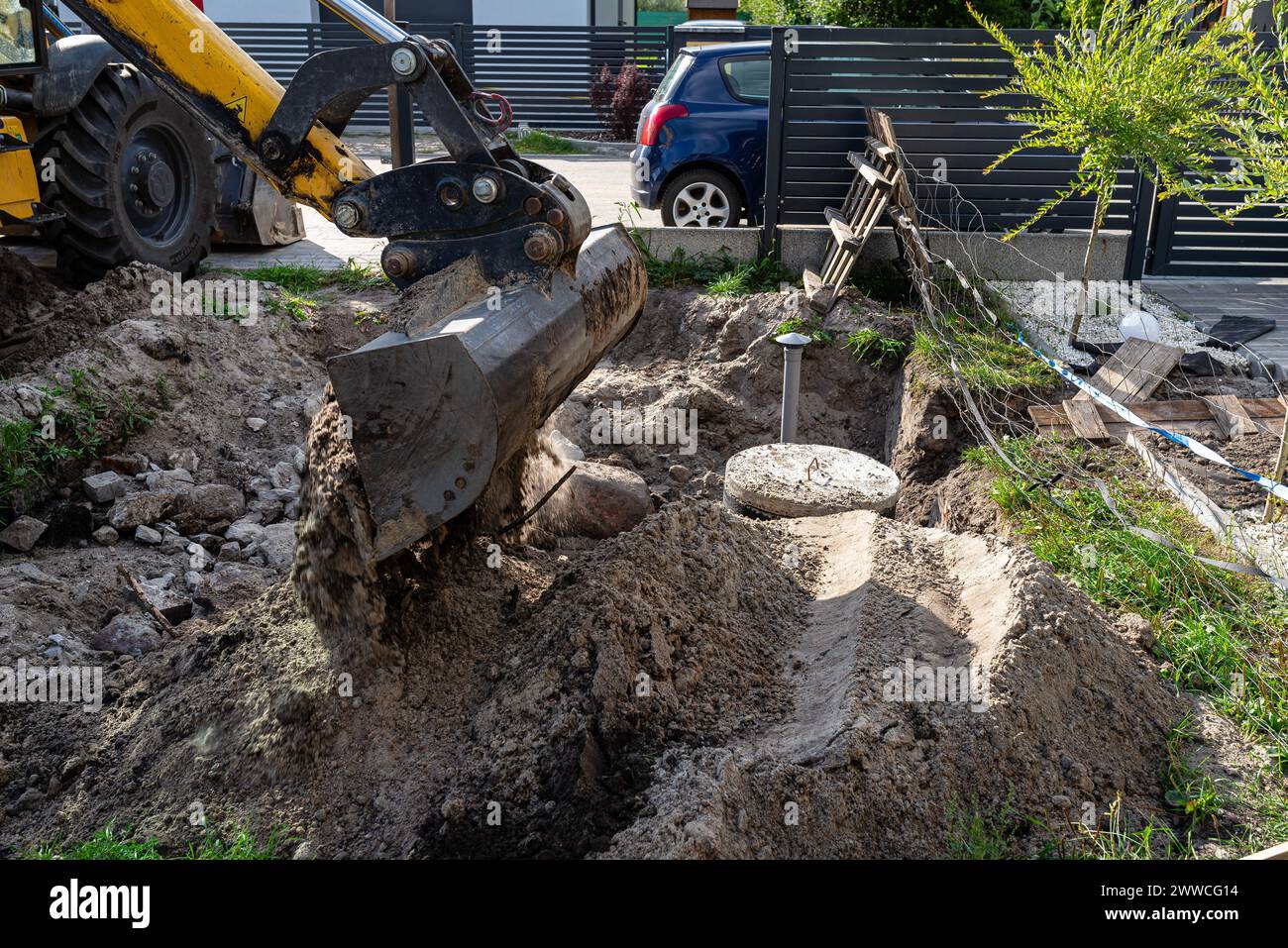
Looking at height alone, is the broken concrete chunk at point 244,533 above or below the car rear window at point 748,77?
below

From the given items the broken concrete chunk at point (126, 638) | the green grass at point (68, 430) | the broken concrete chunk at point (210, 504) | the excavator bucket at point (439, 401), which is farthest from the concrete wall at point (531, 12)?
the excavator bucket at point (439, 401)

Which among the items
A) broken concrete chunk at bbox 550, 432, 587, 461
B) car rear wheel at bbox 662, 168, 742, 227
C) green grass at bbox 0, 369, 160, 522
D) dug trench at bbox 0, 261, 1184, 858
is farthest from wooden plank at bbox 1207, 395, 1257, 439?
green grass at bbox 0, 369, 160, 522

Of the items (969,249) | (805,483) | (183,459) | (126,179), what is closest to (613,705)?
(805,483)

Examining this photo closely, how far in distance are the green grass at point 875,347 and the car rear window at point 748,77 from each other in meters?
3.56

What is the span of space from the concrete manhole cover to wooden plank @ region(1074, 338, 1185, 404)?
65.6 inches

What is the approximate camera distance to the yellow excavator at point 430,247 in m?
3.36

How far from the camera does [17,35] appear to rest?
7.05 m

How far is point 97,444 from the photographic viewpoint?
6.10 m

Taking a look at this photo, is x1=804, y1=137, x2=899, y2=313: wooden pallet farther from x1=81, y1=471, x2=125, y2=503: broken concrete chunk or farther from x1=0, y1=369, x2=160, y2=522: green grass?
x1=81, y1=471, x2=125, y2=503: broken concrete chunk

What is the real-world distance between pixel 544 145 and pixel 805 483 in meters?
16.0

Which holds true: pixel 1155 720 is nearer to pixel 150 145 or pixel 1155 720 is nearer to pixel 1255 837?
pixel 1255 837

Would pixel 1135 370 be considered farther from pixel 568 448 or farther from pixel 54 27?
pixel 54 27

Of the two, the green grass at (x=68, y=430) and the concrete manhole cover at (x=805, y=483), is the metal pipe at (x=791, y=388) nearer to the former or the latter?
the concrete manhole cover at (x=805, y=483)
